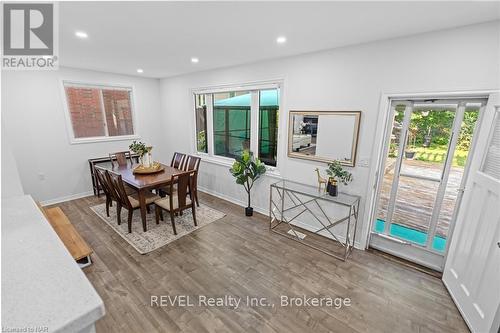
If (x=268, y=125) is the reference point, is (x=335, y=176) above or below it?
below

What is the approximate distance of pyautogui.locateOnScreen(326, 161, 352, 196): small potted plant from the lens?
2805 millimetres

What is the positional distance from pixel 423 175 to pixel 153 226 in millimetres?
3689

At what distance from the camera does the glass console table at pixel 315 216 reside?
285 centimetres

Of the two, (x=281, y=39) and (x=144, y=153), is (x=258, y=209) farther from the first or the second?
(x=281, y=39)

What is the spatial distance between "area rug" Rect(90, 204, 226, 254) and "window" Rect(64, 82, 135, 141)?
1.63 meters

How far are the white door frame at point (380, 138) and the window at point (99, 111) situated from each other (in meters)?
4.96

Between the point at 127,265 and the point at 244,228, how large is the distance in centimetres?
160

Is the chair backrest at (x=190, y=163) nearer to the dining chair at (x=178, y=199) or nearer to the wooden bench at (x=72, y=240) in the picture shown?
→ the dining chair at (x=178, y=199)

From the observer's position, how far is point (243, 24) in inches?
81.1

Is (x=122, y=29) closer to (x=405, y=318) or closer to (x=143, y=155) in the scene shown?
(x=143, y=155)

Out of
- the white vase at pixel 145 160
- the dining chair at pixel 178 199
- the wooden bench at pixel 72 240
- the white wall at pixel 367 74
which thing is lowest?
the wooden bench at pixel 72 240

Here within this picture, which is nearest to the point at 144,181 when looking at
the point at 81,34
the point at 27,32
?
the point at 81,34

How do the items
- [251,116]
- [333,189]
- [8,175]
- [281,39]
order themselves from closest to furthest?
[8,175]
[281,39]
[333,189]
[251,116]

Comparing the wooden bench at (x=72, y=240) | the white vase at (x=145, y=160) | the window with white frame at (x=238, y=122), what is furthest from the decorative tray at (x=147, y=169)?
the window with white frame at (x=238, y=122)
